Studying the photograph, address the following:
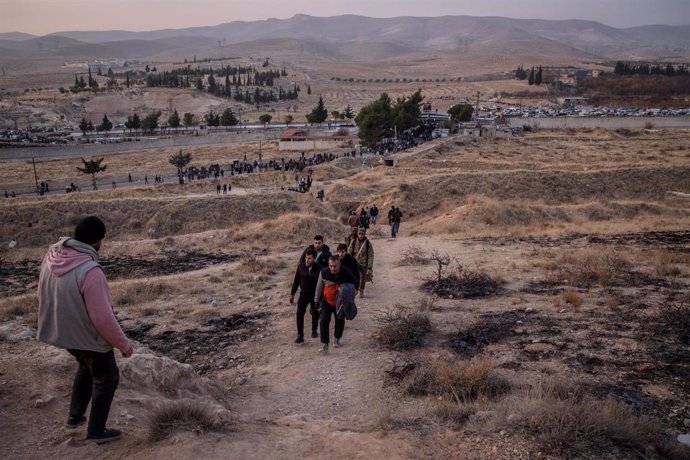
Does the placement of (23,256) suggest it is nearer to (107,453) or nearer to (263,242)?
(263,242)

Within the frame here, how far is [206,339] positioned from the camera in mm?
8680

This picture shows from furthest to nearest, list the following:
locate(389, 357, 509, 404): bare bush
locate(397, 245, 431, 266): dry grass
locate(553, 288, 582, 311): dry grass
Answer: locate(397, 245, 431, 266): dry grass < locate(553, 288, 582, 311): dry grass < locate(389, 357, 509, 404): bare bush

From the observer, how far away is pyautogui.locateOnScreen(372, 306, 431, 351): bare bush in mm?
7594

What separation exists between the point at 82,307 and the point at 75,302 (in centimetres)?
6

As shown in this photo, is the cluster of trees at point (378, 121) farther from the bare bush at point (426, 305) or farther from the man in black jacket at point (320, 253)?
the man in black jacket at point (320, 253)

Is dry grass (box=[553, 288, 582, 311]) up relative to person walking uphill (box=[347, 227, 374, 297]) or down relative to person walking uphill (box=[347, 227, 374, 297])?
down

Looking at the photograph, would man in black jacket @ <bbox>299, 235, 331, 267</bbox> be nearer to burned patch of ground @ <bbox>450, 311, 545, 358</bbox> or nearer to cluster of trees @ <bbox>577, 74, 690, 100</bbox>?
burned patch of ground @ <bbox>450, 311, 545, 358</bbox>

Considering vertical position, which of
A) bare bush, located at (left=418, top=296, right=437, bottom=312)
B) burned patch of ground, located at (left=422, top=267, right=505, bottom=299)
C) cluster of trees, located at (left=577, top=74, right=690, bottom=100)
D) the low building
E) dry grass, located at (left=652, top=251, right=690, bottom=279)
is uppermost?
cluster of trees, located at (left=577, top=74, right=690, bottom=100)

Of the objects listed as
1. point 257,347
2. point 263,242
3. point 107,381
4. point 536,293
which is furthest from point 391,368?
point 263,242

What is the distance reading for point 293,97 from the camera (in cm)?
11975

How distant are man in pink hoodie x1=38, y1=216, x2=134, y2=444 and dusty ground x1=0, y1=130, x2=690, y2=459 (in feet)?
2.33

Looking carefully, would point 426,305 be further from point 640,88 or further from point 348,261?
point 640,88

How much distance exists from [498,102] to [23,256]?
4280 inches

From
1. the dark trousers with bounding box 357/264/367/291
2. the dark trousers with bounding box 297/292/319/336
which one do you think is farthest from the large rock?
the dark trousers with bounding box 357/264/367/291
